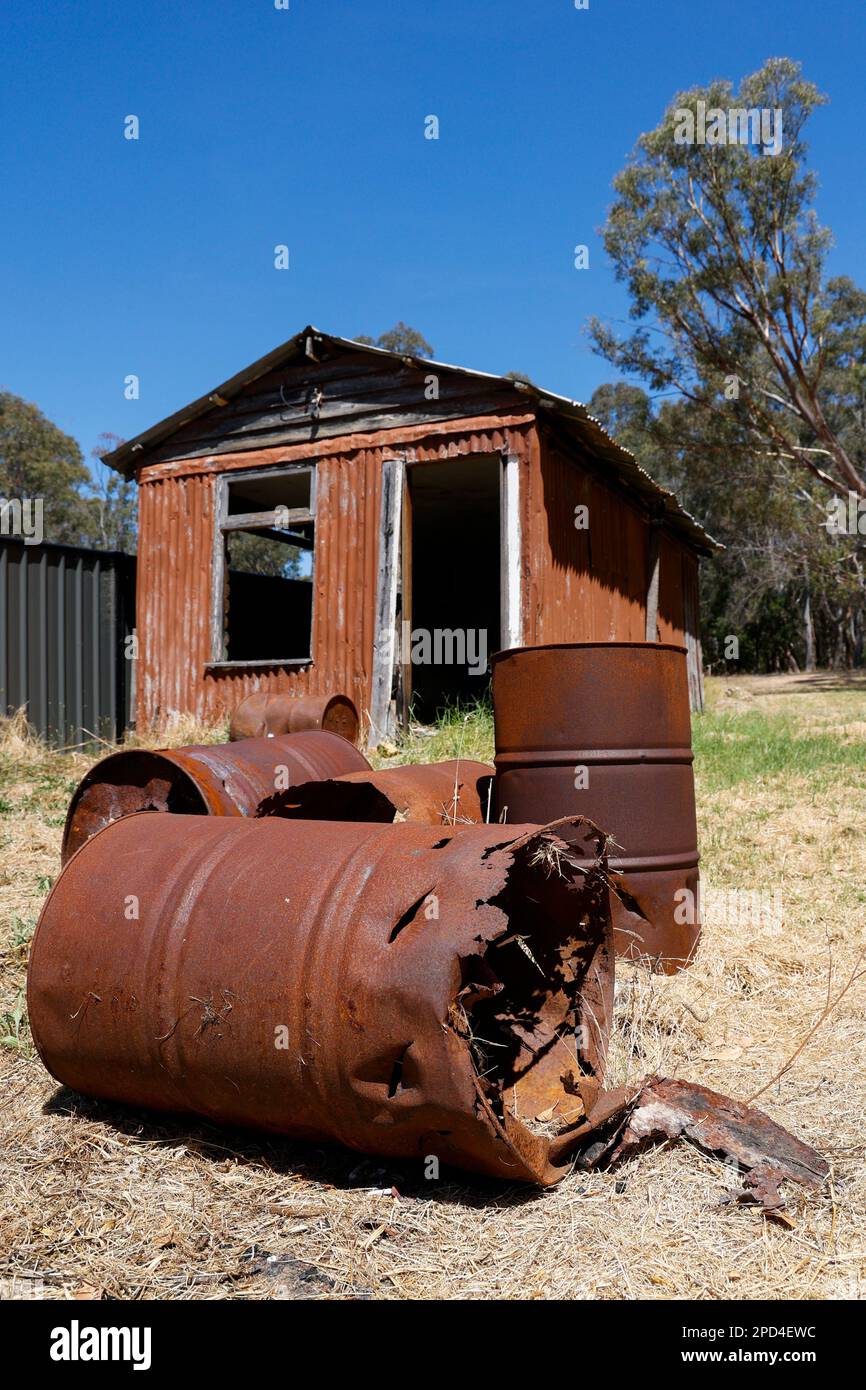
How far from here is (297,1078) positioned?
8.43 feet

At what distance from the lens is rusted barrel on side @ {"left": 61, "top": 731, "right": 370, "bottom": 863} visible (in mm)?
4461

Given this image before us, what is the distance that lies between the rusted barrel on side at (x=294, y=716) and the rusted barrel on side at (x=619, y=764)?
8.81 feet

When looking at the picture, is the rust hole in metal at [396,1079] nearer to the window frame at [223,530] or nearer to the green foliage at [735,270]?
the window frame at [223,530]

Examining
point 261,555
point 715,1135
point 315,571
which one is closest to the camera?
point 715,1135

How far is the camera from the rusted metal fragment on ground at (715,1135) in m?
2.64

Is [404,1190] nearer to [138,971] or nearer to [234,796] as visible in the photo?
[138,971]

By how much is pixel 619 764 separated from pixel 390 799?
0.96 metres

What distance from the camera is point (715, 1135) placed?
2.77 meters

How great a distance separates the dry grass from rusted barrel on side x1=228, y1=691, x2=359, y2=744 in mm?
2940

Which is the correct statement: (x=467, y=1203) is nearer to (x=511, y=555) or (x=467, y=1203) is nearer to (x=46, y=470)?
(x=511, y=555)

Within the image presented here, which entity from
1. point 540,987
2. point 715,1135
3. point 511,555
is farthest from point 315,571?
point 715,1135

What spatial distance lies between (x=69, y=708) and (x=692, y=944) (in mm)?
8723

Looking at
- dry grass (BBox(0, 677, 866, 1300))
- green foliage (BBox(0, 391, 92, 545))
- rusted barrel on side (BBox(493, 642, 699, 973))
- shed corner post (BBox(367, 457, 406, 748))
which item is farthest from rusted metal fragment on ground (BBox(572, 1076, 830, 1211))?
green foliage (BBox(0, 391, 92, 545))

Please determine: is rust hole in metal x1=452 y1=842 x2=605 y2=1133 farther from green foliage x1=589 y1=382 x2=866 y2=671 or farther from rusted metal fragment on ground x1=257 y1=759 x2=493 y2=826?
green foliage x1=589 y1=382 x2=866 y2=671
